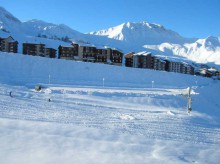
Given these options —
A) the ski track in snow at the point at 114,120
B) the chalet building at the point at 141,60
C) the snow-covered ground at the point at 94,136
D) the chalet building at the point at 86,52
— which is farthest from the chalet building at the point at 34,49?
the ski track in snow at the point at 114,120

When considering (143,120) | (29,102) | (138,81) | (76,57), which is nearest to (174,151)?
(143,120)

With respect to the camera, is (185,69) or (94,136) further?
(185,69)

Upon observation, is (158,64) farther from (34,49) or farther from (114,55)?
(34,49)

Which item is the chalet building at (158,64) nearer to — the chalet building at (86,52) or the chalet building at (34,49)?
the chalet building at (86,52)

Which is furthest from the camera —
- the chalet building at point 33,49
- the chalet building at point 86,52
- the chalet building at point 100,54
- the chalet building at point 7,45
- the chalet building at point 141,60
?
the chalet building at point 141,60

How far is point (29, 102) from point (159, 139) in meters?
11.3

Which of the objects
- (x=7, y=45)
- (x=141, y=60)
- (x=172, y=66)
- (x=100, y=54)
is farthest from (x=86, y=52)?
(x=172, y=66)

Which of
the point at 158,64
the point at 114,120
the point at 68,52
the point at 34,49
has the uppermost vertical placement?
the point at 34,49

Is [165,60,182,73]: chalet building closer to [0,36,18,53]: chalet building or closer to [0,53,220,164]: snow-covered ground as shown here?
[0,36,18,53]: chalet building

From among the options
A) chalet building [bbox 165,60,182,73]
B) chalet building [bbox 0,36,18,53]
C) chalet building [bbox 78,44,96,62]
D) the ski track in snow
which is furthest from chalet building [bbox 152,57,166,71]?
the ski track in snow

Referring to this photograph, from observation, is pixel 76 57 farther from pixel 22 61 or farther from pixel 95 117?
pixel 95 117

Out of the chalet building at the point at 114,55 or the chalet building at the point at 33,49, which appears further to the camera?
the chalet building at the point at 114,55

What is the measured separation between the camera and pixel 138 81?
207 feet

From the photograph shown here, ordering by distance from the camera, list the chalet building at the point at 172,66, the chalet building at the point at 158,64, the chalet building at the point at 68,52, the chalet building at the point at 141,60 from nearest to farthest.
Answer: the chalet building at the point at 68,52
the chalet building at the point at 141,60
the chalet building at the point at 158,64
the chalet building at the point at 172,66
